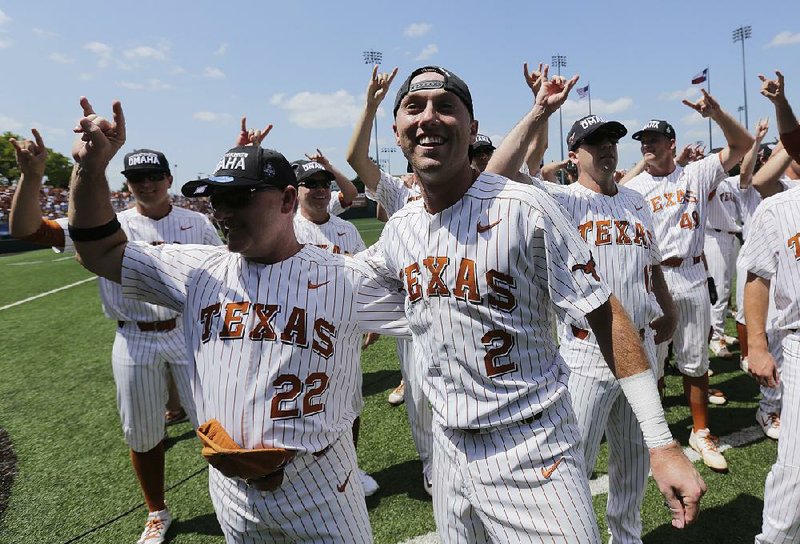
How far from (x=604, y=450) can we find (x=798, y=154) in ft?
8.66

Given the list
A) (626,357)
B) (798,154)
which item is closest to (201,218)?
(626,357)

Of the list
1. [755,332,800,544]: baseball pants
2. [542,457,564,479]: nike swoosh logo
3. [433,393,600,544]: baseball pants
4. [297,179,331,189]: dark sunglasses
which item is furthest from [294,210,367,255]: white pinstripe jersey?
[755,332,800,544]: baseball pants

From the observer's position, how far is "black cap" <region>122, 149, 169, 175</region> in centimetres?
379

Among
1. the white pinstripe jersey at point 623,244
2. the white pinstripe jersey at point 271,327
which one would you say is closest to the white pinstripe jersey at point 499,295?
the white pinstripe jersey at point 271,327

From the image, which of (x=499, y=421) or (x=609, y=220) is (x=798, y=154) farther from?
(x=499, y=421)

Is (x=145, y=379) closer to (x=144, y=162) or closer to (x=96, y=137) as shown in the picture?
(x=144, y=162)

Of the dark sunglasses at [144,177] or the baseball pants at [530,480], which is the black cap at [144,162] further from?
the baseball pants at [530,480]

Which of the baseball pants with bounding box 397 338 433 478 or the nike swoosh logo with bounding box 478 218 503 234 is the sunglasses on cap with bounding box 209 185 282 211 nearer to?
the nike swoosh logo with bounding box 478 218 503 234

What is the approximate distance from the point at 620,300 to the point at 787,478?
3.79ft

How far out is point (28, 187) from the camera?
7.86 feet

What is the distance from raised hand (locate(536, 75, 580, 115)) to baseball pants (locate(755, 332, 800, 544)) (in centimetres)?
171

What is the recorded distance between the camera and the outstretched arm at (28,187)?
232cm

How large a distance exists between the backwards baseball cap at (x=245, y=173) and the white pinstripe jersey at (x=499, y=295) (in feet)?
2.20

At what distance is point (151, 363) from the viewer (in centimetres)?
368
